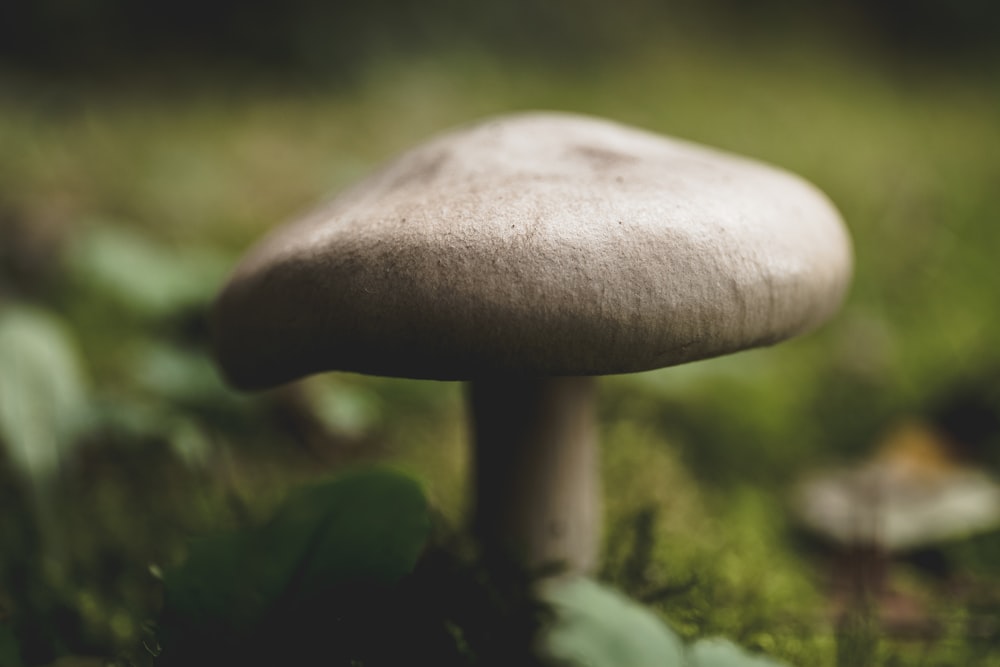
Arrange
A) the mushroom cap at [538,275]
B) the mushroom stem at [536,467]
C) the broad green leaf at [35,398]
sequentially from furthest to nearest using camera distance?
the broad green leaf at [35,398]
the mushroom stem at [536,467]
the mushroom cap at [538,275]

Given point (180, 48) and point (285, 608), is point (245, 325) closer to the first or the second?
point (285, 608)

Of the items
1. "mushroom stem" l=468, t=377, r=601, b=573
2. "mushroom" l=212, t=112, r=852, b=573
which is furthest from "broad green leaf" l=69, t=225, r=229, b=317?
"mushroom stem" l=468, t=377, r=601, b=573

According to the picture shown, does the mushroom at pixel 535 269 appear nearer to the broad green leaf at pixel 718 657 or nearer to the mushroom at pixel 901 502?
the broad green leaf at pixel 718 657

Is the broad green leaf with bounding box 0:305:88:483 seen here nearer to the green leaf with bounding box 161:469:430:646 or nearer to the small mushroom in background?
the green leaf with bounding box 161:469:430:646

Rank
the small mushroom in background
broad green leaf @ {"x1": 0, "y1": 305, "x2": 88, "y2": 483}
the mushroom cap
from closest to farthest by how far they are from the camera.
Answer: the mushroom cap → broad green leaf @ {"x1": 0, "y1": 305, "x2": 88, "y2": 483} → the small mushroom in background

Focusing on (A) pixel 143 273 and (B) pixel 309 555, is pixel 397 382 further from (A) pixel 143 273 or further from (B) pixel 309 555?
(B) pixel 309 555

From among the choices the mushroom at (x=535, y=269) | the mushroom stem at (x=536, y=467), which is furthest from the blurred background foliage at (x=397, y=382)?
the mushroom at (x=535, y=269)
